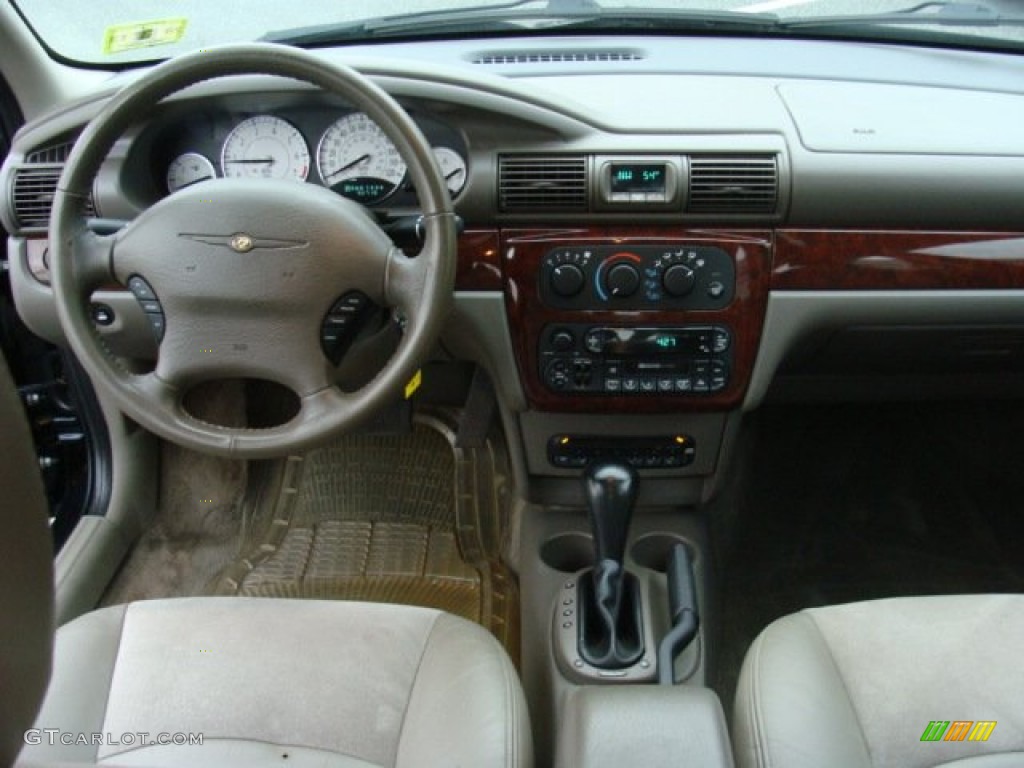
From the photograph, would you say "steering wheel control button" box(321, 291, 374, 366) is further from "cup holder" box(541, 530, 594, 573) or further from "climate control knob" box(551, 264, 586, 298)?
"cup holder" box(541, 530, 594, 573)

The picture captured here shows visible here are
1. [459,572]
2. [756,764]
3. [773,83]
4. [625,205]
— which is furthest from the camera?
[459,572]

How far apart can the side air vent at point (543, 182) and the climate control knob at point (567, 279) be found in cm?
10

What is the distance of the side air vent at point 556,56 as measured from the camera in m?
1.91

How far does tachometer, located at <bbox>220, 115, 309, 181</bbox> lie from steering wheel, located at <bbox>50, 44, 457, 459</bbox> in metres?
0.26

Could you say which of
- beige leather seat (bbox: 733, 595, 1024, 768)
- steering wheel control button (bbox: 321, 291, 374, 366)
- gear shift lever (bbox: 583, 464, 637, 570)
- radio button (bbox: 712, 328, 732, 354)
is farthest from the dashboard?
beige leather seat (bbox: 733, 595, 1024, 768)

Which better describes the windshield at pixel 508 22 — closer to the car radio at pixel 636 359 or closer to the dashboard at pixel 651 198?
the dashboard at pixel 651 198

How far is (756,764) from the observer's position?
124cm

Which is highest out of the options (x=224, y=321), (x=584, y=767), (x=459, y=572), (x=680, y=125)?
(x=680, y=125)

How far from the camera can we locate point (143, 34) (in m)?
1.98

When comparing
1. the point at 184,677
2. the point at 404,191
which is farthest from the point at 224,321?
the point at 184,677

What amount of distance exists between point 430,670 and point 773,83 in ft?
3.80

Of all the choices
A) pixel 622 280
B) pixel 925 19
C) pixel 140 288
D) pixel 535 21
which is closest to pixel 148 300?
pixel 140 288

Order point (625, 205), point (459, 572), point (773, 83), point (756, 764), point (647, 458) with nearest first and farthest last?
point (756, 764)
point (625, 205)
point (773, 83)
point (647, 458)
point (459, 572)

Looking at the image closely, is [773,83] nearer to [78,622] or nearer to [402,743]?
[402,743]
